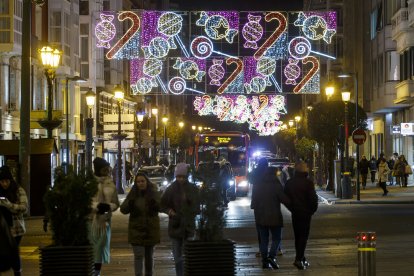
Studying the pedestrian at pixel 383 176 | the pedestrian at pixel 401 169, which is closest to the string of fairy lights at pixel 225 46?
the pedestrian at pixel 401 169

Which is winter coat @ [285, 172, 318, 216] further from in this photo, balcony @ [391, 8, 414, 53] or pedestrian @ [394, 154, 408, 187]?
balcony @ [391, 8, 414, 53]

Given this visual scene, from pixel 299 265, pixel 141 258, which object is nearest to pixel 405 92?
pixel 299 265

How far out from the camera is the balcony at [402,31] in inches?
2028

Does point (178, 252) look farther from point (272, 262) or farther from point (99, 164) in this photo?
point (272, 262)

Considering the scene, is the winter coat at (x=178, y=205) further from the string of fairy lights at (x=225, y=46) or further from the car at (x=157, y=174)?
the string of fairy lights at (x=225, y=46)

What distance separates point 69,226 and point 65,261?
0.57 meters

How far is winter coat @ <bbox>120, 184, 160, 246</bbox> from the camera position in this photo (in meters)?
14.1

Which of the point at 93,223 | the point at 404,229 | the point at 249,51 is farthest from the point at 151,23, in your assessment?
the point at 93,223

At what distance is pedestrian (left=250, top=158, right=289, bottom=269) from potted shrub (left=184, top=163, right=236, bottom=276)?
437 centimetres

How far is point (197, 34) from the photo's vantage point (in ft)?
170

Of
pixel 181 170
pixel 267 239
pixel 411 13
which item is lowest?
pixel 267 239

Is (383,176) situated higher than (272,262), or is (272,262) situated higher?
(383,176)

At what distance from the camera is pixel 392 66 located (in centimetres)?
5838

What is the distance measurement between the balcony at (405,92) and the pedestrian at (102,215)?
36.8m
